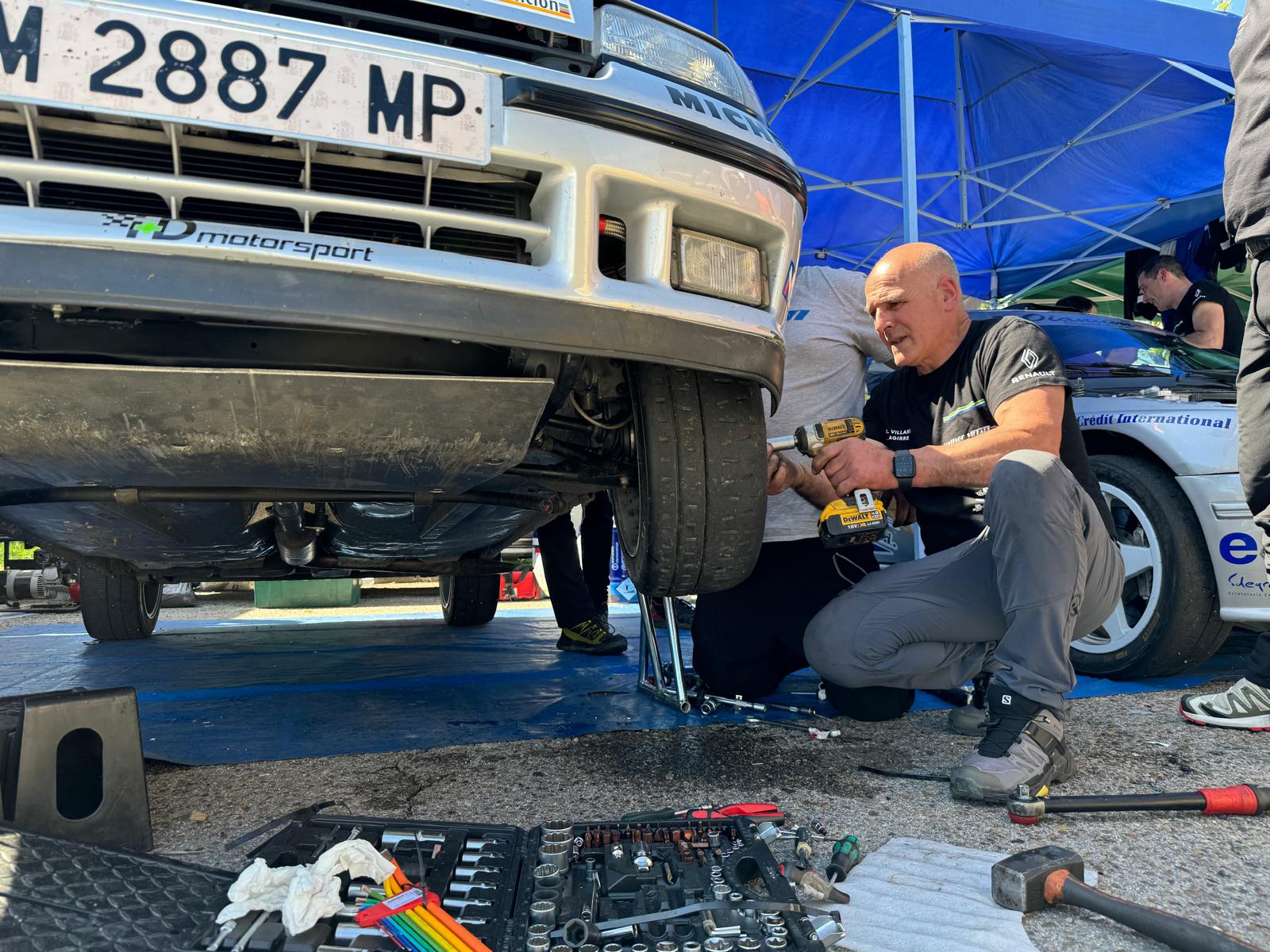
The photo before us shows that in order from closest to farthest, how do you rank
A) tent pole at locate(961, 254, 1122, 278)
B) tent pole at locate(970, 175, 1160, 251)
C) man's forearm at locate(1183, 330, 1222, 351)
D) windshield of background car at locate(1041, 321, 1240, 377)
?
windshield of background car at locate(1041, 321, 1240, 377) → man's forearm at locate(1183, 330, 1222, 351) → tent pole at locate(970, 175, 1160, 251) → tent pole at locate(961, 254, 1122, 278)

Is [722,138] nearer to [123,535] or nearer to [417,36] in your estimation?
[417,36]

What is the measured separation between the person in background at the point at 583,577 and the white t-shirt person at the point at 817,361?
104 centimetres

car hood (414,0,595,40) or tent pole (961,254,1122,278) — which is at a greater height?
tent pole (961,254,1122,278)

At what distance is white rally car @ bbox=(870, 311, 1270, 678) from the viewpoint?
7.32ft

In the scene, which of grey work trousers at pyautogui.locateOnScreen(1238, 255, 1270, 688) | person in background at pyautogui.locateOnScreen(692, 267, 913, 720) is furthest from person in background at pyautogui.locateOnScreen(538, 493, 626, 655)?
grey work trousers at pyautogui.locateOnScreen(1238, 255, 1270, 688)

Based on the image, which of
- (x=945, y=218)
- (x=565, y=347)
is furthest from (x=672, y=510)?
(x=945, y=218)

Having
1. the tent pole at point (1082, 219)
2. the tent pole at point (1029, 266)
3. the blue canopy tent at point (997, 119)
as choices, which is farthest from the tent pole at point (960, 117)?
the tent pole at point (1029, 266)

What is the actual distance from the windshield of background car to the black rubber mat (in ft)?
9.60

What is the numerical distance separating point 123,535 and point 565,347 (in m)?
1.42

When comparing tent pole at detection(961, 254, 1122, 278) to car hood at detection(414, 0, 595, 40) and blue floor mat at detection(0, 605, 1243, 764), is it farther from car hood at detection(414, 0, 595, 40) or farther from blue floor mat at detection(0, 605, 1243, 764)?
car hood at detection(414, 0, 595, 40)

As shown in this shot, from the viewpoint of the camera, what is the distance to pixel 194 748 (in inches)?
76.3

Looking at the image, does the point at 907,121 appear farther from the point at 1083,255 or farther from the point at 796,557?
the point at 796,557

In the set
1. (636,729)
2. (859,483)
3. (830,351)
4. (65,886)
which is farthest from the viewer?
(830,351)

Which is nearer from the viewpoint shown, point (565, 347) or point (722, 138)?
point (565, 347)
